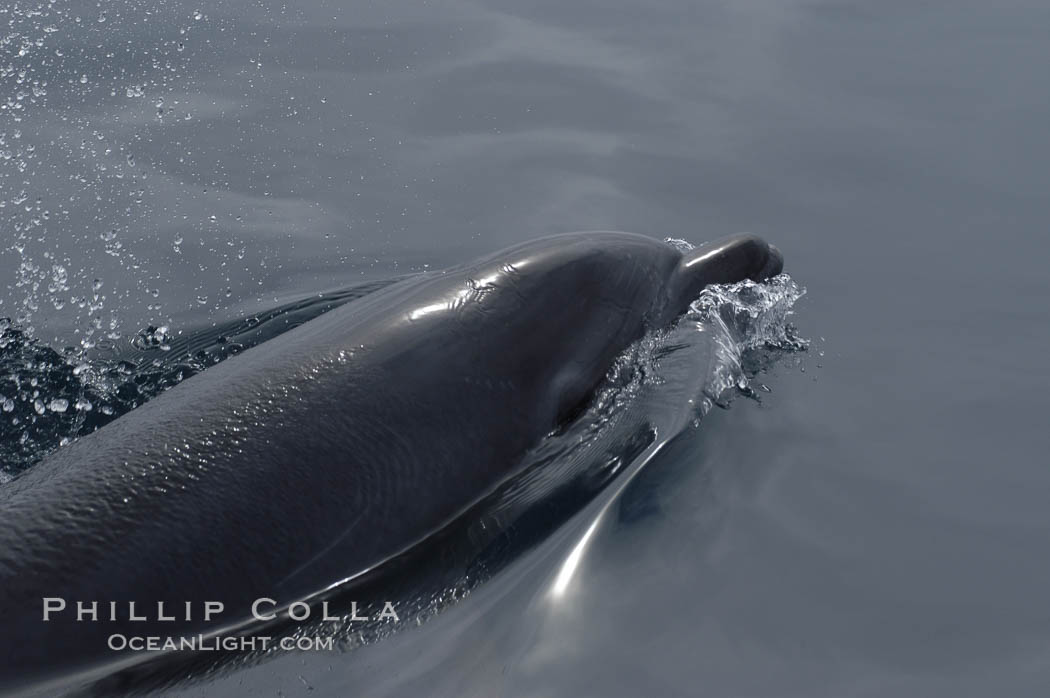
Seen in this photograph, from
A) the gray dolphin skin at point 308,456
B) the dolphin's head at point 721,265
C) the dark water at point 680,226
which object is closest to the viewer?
the gray dolphin skin at point 308,456

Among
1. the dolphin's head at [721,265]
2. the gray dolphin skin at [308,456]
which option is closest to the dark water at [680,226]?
the gray dolphin skin at [308,456]

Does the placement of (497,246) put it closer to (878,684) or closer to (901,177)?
(901,177)

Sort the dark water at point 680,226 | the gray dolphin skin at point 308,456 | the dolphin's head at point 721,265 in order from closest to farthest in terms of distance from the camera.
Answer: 1. the gray dolphin skin at point 308,456
2. the dark water at point 680,226
3. the dolphin's head at point 721,265

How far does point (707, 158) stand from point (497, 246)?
2.90 m

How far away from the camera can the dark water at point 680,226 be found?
723 centimetres

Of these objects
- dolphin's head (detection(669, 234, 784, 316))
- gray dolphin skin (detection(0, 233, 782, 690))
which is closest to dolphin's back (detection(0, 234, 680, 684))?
gray dolphin skin (detection(0, 233, 782, 690))

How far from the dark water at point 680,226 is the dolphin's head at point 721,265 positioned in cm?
75

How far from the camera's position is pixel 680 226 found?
39.4 ft

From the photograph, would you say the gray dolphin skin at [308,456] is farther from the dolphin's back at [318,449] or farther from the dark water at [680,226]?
the dark water at [680,226]

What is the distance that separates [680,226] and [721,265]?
7.59ft

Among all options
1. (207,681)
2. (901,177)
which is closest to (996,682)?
(207,681)

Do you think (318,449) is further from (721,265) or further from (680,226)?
(680,226)

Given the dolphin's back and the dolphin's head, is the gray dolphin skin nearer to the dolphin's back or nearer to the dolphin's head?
the dolphin's back

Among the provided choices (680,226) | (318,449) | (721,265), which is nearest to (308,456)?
(318,449)
